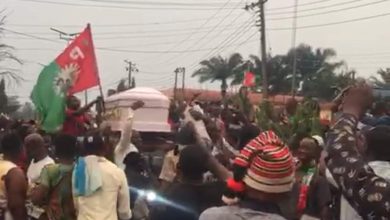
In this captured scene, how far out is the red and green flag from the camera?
38.5 ft

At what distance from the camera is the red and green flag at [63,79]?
11750 millimetres

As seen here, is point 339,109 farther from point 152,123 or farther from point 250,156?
point 152,123

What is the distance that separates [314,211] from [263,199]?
3.27 m

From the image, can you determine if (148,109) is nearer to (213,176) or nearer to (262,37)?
(213,176)

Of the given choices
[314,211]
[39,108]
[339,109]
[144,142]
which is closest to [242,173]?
[339,109]

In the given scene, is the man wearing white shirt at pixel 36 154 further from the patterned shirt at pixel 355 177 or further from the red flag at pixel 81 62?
the patterned shirt at pixel 355 177

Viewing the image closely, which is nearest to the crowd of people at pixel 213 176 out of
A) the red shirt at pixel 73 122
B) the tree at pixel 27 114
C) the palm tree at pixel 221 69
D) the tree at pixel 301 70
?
the red shirt at pixel 73 122

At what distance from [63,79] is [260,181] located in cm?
916

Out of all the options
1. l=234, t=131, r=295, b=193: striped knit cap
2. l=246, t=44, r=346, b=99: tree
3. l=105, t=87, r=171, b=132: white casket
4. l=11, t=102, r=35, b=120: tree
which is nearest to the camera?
l=234, t=131, r=295, b=193: striped knit cap

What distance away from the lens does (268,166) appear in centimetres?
338

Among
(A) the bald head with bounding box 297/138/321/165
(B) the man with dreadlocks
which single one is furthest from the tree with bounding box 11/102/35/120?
(B) the man with dreadlocks

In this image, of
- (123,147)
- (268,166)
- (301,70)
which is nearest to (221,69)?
(301,70)

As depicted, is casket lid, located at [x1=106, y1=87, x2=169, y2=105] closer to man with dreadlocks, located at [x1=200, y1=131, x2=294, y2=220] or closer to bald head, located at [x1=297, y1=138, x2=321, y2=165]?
bald head, located at [x1=297, y1=138, x2=321, y2=165]

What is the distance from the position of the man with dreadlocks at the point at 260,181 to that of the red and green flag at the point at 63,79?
8.25 m
